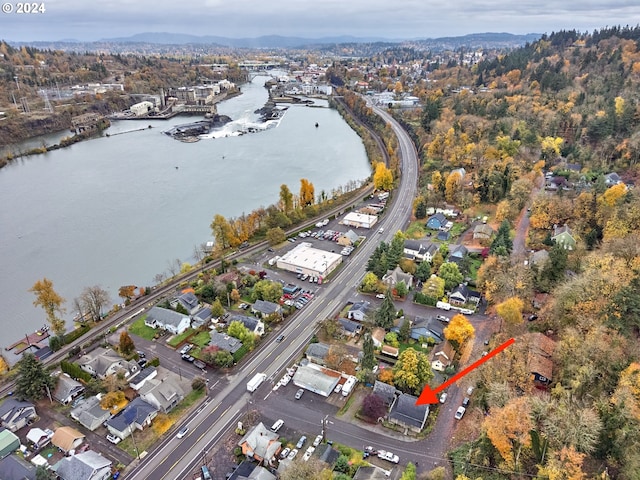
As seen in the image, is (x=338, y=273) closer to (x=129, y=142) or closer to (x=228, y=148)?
(x=228, y=148)

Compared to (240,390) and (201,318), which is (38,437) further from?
(201,318)

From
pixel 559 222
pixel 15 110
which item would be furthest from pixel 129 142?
pixel 559 222

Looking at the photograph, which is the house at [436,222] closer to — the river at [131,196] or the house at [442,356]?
the house at [442,356]

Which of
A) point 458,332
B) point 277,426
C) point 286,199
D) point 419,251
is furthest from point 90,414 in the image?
point 286,199

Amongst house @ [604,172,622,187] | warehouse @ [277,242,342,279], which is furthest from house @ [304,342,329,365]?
house @ [604,172,622,187]

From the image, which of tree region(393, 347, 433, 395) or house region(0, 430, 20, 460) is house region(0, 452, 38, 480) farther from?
tree region(393, 347, 433, 395)

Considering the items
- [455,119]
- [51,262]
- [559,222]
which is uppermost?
[455,119]

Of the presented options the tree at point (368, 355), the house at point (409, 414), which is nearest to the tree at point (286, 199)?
the tree at point (368, 355)
